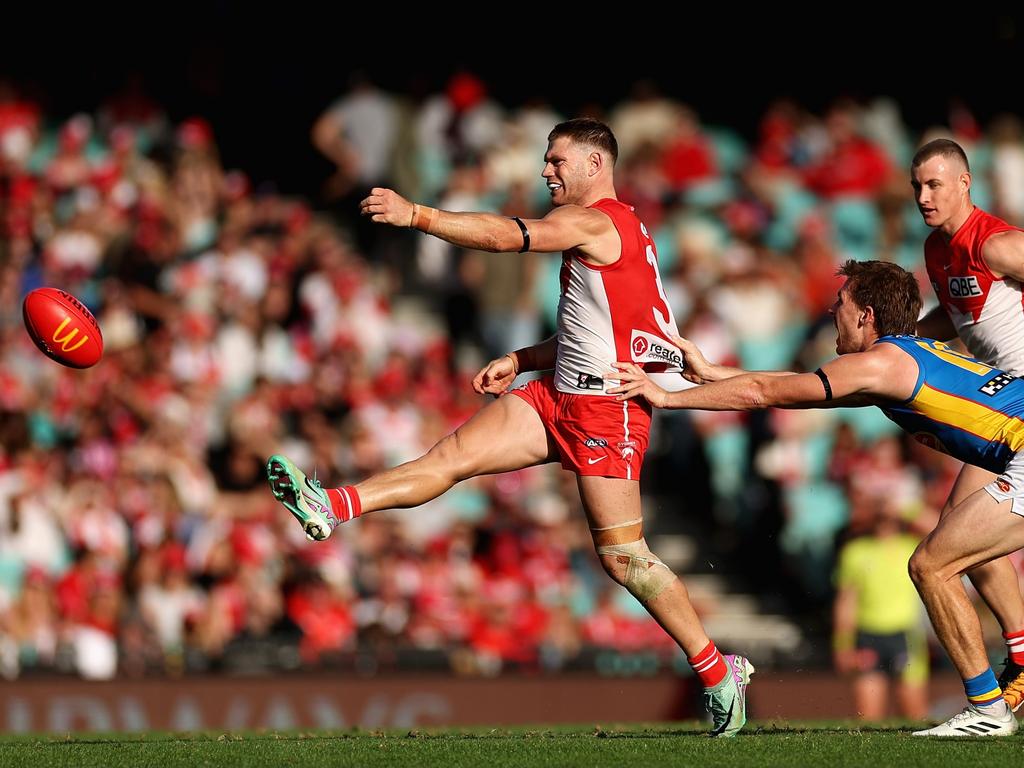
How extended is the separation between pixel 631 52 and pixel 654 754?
15091 millimetres

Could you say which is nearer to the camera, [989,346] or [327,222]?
[989,346]

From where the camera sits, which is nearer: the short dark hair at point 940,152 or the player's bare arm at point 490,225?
the player's bare arm at point 490,225

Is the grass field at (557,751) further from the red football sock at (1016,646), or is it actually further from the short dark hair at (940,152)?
the short dark hair at (940,152)

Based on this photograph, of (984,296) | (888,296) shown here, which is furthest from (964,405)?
(984,296)

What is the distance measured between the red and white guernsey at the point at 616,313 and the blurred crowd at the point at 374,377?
558 cm

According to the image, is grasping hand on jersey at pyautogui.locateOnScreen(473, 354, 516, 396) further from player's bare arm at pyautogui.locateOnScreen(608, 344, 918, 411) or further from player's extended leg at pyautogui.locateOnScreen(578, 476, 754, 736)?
player's bare arm at pyautogui.locateOnScreen(608, 344, 918, 411)

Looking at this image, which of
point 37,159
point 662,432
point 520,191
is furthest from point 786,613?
point 37,159

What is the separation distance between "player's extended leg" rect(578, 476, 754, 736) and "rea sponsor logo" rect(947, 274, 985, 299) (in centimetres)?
202

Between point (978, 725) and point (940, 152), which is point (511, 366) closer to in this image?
point (940, 152)

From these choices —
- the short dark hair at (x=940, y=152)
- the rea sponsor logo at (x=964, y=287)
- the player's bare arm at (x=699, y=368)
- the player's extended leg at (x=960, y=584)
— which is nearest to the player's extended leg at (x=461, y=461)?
the player's bare arm at (x=699, y=368)

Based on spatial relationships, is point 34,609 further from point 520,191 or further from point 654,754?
point 654,754

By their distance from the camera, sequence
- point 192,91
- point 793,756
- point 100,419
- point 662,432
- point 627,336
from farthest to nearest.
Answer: point 192,91 → point 662,432 → point 100,419 → point 627,336 → point 793,756

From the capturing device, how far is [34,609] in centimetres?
1339

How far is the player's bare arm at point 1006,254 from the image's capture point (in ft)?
27.3
